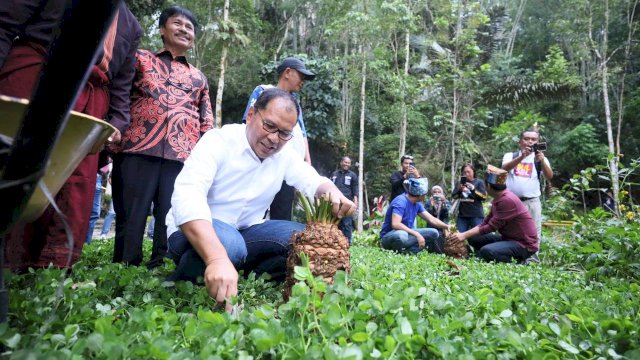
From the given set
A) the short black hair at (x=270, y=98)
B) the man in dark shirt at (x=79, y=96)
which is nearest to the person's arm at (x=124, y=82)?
the man in dark shirt at (x=79, y=96)

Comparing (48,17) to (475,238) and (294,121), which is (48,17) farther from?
(475,238)

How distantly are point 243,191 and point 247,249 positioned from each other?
1.06 feet

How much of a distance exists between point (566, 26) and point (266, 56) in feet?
39.5

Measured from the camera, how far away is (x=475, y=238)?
248 inches

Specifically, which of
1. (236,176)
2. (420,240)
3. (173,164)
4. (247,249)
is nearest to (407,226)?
(420,240)

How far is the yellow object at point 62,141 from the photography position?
1.16m

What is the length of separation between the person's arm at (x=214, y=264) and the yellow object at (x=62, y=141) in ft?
2.04

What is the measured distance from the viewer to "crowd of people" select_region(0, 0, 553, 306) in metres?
2.12

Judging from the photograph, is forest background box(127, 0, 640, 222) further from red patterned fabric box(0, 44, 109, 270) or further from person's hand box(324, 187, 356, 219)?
person's hand box(324, 187, 356, 219)

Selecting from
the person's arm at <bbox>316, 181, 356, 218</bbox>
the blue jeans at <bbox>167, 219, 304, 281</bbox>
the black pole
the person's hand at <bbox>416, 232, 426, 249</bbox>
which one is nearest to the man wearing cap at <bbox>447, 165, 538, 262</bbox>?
the person's hand at <bbox>416, 232, 426, 249</bbox>

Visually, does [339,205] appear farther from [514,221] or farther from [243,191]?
[514,221]

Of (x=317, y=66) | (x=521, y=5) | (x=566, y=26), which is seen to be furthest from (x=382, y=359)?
(x=521, y=5)

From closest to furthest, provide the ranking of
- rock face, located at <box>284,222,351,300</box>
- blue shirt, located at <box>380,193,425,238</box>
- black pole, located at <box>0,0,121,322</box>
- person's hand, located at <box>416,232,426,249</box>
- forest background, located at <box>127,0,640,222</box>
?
1. black pole, located at <box>0,0,121,322</box>
2. rock face, located at <box>284,222,351,300</box>
3. person's hand, located at <box>416,232,426,249</box>
4. blue shirt, located at <box>380,193,425,238</box>
5. forest background, located at <box>127,0,640,222</box>

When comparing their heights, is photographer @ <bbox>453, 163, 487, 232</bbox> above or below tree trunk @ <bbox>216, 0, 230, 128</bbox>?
below
